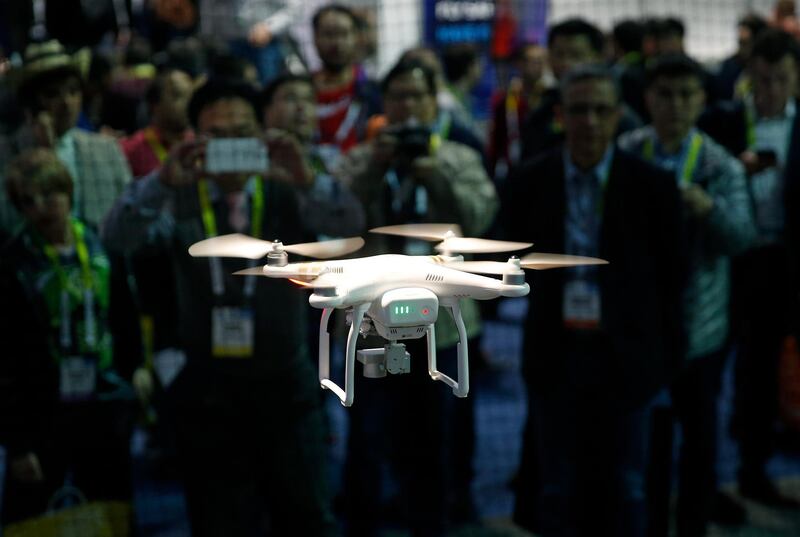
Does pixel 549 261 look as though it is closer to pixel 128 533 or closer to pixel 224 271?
pixel 224 271

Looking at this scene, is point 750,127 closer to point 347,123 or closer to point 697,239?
point 697,239

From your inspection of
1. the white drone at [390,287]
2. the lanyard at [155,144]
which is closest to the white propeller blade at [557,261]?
the white drone at [390,287]

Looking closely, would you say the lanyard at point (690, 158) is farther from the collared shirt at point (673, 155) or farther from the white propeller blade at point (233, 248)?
the white propeller blade at point (233, 248)

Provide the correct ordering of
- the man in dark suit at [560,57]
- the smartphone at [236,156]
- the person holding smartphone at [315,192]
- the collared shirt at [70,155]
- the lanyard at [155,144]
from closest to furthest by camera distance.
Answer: the smartphone at [236,156]
the person holding smartphone at [315,192]
the collared shirt at [70,155]
the lanyard at [155,144]
the man in dark suit at [560,57]

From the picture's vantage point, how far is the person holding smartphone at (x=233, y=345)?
264 cm

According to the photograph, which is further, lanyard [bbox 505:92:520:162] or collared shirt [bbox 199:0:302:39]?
collared shirt [bbox 199:0:302:39]

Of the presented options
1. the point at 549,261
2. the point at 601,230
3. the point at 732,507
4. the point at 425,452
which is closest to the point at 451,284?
the point at 549,261

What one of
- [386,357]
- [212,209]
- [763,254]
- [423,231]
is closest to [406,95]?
[212,209]

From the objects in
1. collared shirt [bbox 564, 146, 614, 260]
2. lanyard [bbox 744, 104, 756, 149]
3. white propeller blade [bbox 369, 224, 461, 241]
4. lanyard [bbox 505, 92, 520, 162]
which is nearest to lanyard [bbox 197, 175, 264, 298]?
collared shirt [bbox 564, 146, 614, 260]

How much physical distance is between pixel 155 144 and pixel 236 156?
4.61ft

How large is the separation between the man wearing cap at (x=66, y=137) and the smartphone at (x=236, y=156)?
1.03m

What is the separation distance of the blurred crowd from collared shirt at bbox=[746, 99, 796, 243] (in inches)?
0.5

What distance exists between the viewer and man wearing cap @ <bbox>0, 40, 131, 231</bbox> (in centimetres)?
321

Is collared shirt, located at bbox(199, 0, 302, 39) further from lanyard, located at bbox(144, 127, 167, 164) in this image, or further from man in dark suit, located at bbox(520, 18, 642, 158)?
lanyard, located at bbox(144, 127, 167, 164)
